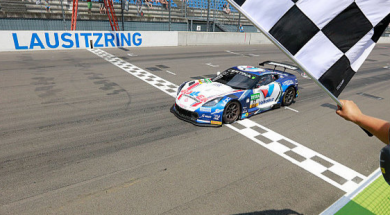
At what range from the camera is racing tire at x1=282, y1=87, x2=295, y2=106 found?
27.9 feet

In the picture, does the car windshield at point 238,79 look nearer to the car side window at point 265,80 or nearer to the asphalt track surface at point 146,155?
the car side window at point 265,80

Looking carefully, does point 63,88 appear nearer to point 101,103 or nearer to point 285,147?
point 101,103

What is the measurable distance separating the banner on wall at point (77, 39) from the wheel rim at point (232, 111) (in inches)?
594

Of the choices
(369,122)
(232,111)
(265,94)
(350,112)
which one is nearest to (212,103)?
(232,111)

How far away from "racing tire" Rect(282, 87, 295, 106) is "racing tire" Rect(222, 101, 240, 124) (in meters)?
2.32

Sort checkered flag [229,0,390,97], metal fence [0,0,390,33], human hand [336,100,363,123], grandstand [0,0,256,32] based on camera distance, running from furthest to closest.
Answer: metal fence [0,0,390,33] → grandstand [0,0,256,32] → checkered flag [229,0,390,97] → human hand [336,100,363,123]

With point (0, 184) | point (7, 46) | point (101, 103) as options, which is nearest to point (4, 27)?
point (7, 46)

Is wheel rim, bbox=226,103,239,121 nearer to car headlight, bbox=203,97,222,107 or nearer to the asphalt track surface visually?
car headlight, bbox=203,97,222,107

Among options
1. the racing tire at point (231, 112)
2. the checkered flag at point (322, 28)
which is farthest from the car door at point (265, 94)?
the checkered flag at point (322, 28)

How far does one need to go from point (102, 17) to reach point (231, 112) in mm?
22381

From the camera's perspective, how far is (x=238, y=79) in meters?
7.60

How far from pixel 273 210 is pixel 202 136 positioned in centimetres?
266

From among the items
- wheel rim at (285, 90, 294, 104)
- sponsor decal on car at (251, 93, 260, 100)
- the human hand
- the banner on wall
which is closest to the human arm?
the human hand

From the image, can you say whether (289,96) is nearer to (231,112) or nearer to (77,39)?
(231,112)
